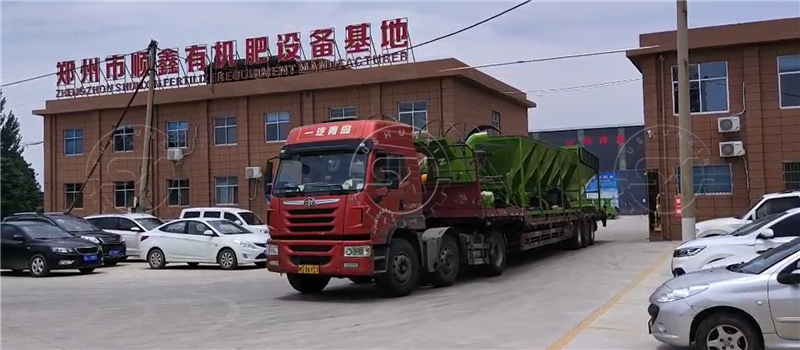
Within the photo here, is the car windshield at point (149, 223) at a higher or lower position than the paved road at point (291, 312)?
higher

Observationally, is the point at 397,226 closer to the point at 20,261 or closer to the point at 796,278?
the point at 796,278

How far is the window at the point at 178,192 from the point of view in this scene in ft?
111

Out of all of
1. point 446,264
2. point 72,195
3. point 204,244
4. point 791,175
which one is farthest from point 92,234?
point 791,175

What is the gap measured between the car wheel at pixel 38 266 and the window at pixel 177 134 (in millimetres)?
15641

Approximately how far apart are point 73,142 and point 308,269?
28167 mm

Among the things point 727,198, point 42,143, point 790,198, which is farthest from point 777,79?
point 42,143

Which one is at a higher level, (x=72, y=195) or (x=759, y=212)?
(x=72, y=195)

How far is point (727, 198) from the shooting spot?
24.4 metres

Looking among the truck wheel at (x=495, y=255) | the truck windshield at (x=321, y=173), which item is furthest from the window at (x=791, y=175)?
the truck windshield at (x=321, y=173)

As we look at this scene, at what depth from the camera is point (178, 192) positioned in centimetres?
3400

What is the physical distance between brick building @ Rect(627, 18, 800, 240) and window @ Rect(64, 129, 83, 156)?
25.7m

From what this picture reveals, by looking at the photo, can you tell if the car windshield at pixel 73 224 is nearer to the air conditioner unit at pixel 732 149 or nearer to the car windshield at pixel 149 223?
the car windshield at pixel 149 223

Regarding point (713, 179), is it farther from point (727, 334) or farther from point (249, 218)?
point (727, 334)

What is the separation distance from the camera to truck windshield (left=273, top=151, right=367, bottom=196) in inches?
479
